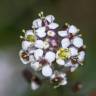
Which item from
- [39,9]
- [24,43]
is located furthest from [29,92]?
[39,9]

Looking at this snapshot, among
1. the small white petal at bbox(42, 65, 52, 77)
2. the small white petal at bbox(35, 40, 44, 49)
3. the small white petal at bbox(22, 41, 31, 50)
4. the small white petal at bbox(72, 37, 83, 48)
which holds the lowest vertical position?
the small white petal at bbox(42, 65, 52, 77)

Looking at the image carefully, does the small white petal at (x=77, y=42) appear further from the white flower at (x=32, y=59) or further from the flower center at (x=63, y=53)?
the white flower at (x=32, y=59)

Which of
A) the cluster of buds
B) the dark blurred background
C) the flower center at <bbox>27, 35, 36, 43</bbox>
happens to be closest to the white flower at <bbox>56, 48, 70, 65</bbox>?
the cluster of buds

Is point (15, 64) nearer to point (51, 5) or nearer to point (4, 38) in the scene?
point (4, 38)

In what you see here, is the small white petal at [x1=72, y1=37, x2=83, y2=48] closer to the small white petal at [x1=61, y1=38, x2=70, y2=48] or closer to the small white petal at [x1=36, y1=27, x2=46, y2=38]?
the small white petal at [x1=61, y1=38, x2=70, y2=48]

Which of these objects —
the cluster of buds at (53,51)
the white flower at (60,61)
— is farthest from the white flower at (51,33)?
the white flower at (60,61)
